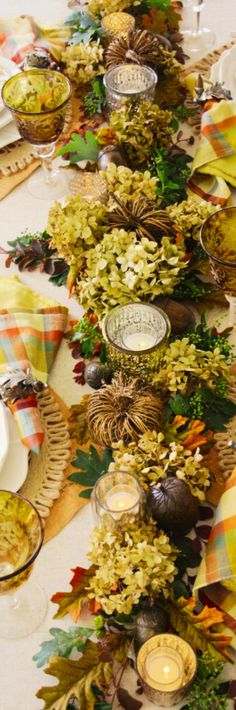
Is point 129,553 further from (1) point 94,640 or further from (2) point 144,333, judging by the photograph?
(2) point 144,333

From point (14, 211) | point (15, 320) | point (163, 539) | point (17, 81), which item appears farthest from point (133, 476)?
point (17, 81)

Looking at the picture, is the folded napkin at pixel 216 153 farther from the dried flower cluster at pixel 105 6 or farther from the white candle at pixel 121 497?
the white candle at pixel 121 497

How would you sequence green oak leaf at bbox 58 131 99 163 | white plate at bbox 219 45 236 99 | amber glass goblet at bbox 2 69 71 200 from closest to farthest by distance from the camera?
amber glass goblet at bbox 2 69 71 200
green oak leaf at bbox 58 131 99 163
white plate at bbox 219 45 236 99

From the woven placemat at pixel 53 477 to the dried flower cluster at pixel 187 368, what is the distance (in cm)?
15

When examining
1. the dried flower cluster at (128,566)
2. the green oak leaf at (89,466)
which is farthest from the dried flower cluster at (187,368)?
the dried flower cluster at (128,566)

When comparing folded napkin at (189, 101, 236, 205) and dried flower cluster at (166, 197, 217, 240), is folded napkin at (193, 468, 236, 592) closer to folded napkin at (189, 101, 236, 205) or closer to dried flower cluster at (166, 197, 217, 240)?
dried flower cluster at (166, 197, 217, 240)

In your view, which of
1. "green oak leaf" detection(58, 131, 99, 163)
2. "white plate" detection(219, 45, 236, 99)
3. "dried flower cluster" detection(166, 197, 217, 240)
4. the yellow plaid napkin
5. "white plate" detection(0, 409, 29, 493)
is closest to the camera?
the yellow plaid napkin

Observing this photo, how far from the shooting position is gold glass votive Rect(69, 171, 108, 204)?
5.08 feet

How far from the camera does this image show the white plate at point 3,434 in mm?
1267

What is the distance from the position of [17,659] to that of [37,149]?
0.90 meters

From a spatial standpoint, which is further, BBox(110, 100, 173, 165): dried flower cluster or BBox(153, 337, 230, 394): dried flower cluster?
BBox(110, 100, 173, 165): dried flower cluster

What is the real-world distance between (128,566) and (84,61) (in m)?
1.11

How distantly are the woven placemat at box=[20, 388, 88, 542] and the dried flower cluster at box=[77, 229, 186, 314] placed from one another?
168 mm

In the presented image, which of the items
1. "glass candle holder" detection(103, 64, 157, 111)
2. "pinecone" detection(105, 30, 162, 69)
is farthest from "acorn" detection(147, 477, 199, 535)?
"pinecone" detection(105, 30, 162, 69)
